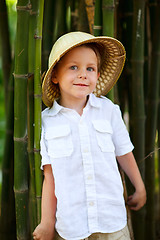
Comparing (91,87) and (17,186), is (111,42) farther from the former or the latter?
(17,186)

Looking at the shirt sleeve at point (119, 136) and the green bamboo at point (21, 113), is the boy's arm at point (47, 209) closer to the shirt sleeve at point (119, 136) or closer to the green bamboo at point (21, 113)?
the green bamboo at point (21, 113)

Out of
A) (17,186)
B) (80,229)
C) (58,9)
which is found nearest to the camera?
(80,229)

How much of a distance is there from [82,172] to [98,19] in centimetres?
47

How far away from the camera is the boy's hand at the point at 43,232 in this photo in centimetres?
112

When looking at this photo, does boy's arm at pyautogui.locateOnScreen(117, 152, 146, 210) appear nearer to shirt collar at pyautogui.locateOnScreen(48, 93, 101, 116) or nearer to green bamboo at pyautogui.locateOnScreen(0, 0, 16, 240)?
shirt collar at pyautogui.locateOnScreen(48, 93, 101, 116)

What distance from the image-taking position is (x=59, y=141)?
44.4 inches

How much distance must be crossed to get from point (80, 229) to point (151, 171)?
0.59 metres

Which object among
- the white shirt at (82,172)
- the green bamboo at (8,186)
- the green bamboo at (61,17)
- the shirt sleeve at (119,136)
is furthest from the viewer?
the green bamboo at (61,17)

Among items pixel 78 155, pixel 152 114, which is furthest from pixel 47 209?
pixel 152 114

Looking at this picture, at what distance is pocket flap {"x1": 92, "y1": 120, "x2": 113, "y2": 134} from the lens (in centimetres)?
116

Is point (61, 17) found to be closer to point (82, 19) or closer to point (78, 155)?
point (82, 19)

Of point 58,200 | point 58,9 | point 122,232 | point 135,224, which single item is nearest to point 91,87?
point 58,200

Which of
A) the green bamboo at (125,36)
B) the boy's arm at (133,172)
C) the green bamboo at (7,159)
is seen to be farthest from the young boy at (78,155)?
the green bamboo at (125,36)

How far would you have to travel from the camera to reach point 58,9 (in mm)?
1549
